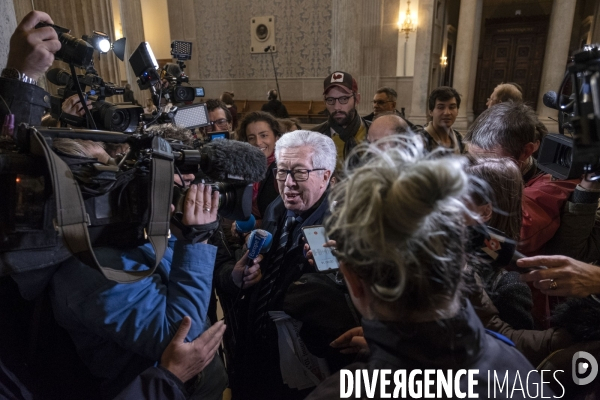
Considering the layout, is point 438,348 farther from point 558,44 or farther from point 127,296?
point 558,44

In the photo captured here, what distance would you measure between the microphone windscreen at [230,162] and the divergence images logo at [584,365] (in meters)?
0.96

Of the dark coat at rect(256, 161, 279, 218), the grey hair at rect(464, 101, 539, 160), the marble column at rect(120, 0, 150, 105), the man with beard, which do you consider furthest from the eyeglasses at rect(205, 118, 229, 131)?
the marble column at rect(120, 0, 150, 105)

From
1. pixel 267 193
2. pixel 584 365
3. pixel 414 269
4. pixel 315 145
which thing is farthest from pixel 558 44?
pixel 414 269

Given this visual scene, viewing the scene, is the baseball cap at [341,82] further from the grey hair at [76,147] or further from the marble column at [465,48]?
the marble column at [465,48]

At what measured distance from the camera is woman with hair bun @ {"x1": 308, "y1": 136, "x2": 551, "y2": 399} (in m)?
0.54

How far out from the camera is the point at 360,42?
793 centimetres

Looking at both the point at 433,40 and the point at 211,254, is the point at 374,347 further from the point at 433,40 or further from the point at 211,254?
the point at 433,40

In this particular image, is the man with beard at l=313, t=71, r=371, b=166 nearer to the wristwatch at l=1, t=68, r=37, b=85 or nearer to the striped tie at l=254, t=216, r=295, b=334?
the striped tie at l=254, t=216, r=295, b=334

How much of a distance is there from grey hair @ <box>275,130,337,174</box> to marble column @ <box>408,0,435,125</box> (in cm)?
629

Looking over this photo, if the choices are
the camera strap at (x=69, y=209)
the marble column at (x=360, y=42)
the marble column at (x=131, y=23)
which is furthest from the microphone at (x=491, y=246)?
the marble column at (x=360, y=42)

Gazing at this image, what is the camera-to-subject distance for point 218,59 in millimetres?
9750

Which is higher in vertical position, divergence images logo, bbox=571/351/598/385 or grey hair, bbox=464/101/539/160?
grey hair, bbox=464/101/539/160

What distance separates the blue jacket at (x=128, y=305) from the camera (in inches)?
33.3

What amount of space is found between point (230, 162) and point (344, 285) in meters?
0.57
